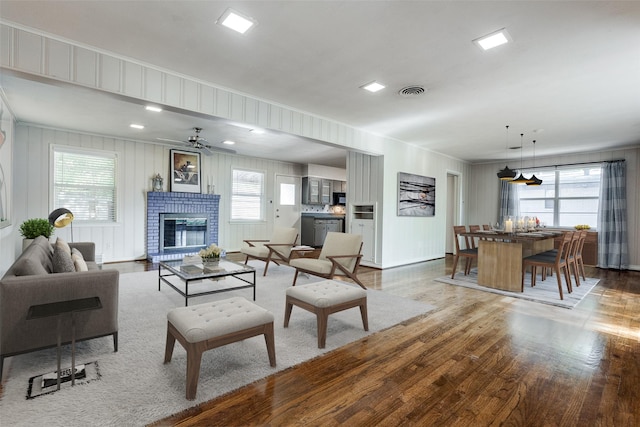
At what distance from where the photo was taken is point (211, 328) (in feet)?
6.20

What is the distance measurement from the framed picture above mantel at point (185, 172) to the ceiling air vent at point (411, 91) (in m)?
5.24

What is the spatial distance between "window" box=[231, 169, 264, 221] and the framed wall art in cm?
400

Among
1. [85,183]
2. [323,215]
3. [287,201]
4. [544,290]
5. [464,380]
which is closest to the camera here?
[464,380]

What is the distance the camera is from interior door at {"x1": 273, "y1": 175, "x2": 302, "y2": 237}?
28.9ft

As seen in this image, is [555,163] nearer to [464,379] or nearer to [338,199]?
[338,199]

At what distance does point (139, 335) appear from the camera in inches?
105

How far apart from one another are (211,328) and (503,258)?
4.37 m

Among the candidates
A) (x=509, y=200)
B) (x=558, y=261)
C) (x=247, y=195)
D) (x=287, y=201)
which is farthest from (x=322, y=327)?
(x=509, y=200)

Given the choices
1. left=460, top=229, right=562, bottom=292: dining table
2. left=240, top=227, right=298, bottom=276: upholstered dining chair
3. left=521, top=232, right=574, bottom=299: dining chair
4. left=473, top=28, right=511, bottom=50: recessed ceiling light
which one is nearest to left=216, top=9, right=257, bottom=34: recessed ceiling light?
left=473, top=28, right=511, bottom=50: recessed ceiling light

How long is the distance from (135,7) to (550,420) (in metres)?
3.81

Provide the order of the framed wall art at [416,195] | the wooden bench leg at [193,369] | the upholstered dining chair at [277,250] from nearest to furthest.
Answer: the wooden bench leg at [193,369], the upholstered dining chair at [277,250], the framed wall art at [416,195]

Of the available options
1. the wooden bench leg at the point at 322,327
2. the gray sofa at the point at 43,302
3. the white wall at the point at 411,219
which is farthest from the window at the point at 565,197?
the gray sofa at the point at 43,302

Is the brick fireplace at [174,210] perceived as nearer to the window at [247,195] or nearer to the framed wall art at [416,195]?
the window at [247,195]

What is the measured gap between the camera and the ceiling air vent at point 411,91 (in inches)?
142
